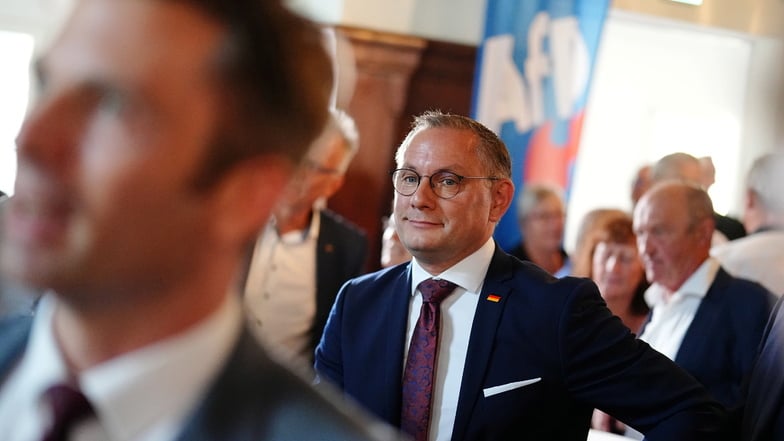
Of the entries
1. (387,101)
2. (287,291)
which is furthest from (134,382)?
(387,101)

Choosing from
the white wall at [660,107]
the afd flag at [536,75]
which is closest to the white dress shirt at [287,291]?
the afd flag at [536,75]

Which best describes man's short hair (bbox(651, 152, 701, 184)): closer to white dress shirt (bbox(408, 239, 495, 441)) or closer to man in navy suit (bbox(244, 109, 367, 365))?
man in navy suit (bbox(244, 109, 367, 365))

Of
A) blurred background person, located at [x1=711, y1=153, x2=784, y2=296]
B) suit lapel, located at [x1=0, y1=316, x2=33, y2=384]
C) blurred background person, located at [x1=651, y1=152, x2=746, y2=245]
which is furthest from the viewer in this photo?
blurred background person, located at [x1=651, y1=152, x2=746, y2=245]

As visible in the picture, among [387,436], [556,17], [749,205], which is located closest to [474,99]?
[556,17]

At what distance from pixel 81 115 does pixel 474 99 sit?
475 centimetres

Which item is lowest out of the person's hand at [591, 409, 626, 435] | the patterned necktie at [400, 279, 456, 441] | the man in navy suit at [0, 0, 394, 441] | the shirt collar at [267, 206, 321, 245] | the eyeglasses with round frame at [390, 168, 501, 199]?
the person's hand at [591, 409, 626, 435]

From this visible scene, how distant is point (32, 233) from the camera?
1.83ft

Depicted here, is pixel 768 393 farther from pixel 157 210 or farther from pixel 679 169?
pixel 679 169

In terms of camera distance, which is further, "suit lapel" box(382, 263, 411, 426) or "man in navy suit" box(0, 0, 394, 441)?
"suit lapel" box(382, 263, 411, 426)

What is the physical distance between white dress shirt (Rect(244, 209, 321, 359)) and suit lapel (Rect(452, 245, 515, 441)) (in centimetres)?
30

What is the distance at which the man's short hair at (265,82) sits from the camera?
0.59 meters

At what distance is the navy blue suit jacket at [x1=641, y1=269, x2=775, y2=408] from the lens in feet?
8.42

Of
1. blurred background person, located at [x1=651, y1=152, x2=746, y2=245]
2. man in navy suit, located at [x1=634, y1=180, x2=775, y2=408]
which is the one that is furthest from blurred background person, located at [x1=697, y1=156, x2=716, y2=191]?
man in navy suit, located at [x1=634, y1=180, x2=775, y2=408]

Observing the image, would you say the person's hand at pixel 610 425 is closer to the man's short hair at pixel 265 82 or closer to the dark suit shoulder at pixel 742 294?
the dark suit shoulder at pixel 742 294
